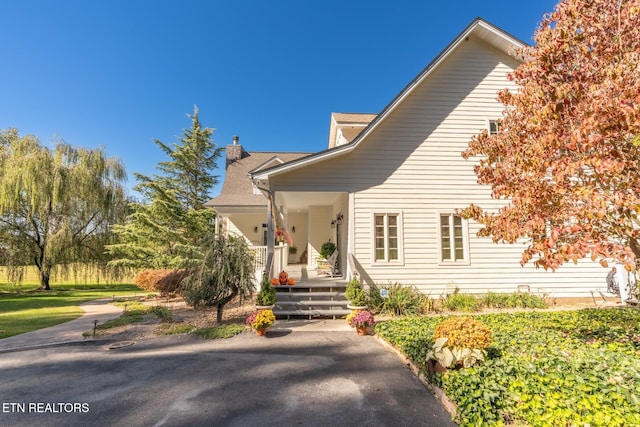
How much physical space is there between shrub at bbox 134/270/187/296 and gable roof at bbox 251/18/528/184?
6.76 m

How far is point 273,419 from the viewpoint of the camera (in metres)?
3.28

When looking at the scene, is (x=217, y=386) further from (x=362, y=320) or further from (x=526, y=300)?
(x=526, y=300)

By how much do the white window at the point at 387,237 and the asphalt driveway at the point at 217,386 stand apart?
3.69m

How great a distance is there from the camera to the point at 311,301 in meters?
8.48

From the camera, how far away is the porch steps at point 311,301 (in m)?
8.16

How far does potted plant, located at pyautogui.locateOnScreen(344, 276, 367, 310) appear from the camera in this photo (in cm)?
765

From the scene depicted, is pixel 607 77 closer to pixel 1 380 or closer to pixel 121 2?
pixel 1 380

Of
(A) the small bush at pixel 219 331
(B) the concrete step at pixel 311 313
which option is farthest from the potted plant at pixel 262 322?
(B) the concrete step at pixel 311 313

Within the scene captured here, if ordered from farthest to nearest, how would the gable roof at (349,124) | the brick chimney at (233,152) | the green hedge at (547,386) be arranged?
the brick chimney at (233,152), the gable roof at (349,124), the green hedge at (547,386)

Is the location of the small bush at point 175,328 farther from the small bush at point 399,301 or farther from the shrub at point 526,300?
the shrub at point 526,300

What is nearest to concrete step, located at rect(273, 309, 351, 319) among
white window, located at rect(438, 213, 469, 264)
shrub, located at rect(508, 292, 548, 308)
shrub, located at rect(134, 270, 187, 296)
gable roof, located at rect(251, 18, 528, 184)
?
white window, located at rect(438, 213, 469, 264)

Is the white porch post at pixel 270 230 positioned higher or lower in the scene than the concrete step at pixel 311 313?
higher

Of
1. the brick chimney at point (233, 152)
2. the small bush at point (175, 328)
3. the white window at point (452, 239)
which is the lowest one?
the small bush at point (175, 328)

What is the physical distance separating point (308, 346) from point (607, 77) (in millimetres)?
6563
